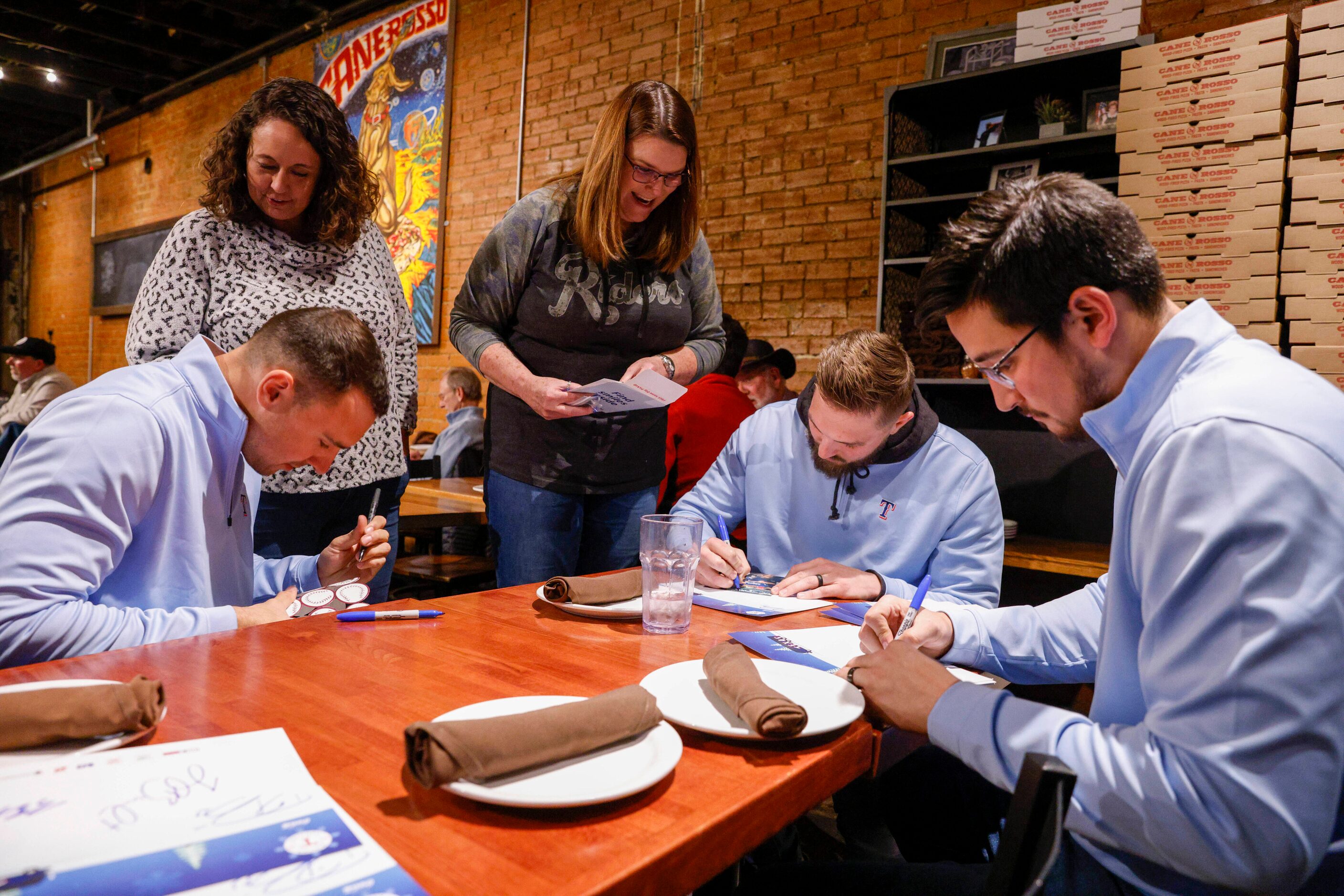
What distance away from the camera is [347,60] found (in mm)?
7617

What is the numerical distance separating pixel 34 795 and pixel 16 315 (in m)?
15.0

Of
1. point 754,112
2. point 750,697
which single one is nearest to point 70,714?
point 750,697

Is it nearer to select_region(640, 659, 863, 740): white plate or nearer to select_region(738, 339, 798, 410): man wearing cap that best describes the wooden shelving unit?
A: select_region(738, 339, 798, 410): man wearing cap

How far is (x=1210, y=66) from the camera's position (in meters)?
3.14

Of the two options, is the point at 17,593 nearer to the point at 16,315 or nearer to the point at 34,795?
the point at 34,795

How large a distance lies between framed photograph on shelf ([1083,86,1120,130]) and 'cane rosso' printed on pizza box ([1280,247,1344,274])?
91 cm

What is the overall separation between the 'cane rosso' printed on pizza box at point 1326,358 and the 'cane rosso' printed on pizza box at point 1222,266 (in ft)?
0.57

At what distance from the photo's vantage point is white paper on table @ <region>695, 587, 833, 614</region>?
1.60 m

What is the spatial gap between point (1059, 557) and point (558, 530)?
2158 mm

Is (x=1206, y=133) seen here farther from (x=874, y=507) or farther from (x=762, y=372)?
(x=874, y=507)

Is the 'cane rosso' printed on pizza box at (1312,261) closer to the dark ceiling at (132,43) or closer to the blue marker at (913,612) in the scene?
the blue marker at (913,612)

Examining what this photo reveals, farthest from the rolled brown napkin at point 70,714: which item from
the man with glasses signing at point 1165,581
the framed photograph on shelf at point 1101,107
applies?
the framed photograph on shelf at point 1101,107

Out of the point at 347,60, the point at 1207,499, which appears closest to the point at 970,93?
the point at 1207,499

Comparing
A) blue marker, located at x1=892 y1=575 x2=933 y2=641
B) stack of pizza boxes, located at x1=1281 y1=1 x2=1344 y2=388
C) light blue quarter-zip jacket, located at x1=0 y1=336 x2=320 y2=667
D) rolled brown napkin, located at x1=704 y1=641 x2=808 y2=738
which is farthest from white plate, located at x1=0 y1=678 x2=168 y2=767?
stack of pizza boxes, located at x1=1281 y1=1 x2=1344 y2=388
